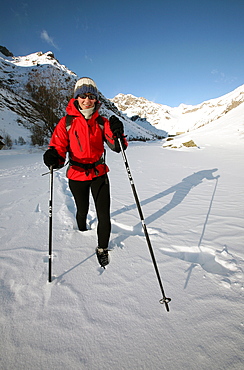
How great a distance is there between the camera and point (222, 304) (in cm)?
150

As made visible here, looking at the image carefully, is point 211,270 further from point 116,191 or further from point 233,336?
point 116,191

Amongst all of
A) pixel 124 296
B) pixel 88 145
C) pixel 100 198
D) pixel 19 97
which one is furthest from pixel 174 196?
pixel 19 97

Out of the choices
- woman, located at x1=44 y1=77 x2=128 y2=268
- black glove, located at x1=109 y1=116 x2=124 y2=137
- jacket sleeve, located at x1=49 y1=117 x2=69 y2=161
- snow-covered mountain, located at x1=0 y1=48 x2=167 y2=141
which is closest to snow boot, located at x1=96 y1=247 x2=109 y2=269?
woman, located at x1=44 y1=77 x2=128 y2=268

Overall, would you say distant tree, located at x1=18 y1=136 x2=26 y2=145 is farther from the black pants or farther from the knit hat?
the black pants

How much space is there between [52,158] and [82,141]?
43cm

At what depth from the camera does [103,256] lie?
2.05 meters

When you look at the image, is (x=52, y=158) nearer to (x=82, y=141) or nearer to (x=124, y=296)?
(x=82, y=141)

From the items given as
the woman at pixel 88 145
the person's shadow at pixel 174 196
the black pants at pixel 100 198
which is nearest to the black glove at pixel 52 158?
the woman at pixel 88 145

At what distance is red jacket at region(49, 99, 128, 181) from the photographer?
2025 millimetres

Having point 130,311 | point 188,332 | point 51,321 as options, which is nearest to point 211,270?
point 188,332

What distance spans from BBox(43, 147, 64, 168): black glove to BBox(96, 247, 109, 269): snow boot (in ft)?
4.10

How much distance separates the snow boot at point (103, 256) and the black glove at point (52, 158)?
1.25m

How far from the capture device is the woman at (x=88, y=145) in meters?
2.03

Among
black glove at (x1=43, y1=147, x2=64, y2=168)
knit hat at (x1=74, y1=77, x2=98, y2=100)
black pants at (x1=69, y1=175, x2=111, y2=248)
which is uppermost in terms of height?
knit hat at (x1=74, y1=77, x2=98, y2=100)
